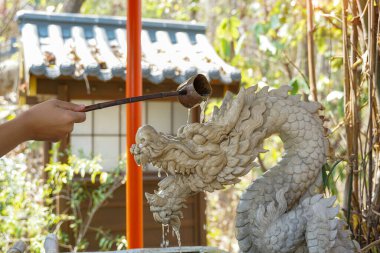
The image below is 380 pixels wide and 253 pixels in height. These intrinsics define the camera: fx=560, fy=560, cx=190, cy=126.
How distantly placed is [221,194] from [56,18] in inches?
157

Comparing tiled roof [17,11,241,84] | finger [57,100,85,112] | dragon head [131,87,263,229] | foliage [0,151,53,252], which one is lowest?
foliage [0,151,53,252]

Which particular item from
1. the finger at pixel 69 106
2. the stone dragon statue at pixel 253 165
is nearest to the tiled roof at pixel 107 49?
the finger at pixel 69 106

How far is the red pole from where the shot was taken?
2400 mm

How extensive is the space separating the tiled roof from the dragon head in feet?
6.70

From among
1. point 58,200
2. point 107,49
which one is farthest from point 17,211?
point 107,49

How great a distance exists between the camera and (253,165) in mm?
1521

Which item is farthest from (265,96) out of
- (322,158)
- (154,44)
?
(154,44)

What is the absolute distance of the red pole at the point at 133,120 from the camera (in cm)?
240

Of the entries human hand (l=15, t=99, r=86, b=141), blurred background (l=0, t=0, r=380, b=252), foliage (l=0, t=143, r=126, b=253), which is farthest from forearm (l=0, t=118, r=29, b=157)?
foliage (l=0, t=143, r=126, b=253)

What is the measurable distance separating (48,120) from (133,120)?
1.01m

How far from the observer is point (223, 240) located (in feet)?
21.0

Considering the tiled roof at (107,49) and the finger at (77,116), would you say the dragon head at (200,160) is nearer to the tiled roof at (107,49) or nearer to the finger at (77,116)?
the finger at (77,116)

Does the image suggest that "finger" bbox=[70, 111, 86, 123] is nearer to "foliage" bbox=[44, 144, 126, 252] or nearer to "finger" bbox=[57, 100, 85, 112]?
"finger" bbox=[57, 100, 85, 112]

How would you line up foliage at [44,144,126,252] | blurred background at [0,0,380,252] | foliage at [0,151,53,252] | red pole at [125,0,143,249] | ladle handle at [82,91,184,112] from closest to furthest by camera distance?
ladle handle at [82,91,184,112] → blurred background at [0,0,380,252] → red pole at [125,0,143,249] → foliage at [0,151,53,252] → foliage at [44,144,126,252]
